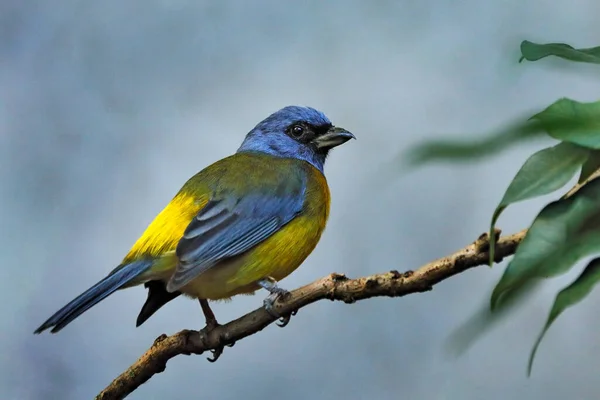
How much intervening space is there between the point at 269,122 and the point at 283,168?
0.26m

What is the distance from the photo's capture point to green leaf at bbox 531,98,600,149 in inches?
35.9

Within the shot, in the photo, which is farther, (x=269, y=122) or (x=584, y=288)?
(x=269, y=122)

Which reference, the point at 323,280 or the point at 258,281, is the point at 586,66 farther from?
the point at 258,281

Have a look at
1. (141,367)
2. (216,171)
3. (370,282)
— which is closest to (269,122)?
(216,171)

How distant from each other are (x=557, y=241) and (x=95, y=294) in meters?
1.16

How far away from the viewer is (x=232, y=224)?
1.95m

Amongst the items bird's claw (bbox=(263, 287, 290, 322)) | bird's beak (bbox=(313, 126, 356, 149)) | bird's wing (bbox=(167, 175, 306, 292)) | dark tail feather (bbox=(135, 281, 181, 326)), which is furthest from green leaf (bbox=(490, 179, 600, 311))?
bird's beak (bbox=(313, 126, 356, 149))

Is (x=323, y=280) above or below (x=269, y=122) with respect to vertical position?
below

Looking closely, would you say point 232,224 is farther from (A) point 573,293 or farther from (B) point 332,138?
(A) point 573,293

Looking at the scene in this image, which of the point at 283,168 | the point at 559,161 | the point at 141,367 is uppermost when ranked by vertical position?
the point at 283,168

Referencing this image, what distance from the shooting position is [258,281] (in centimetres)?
A: 192

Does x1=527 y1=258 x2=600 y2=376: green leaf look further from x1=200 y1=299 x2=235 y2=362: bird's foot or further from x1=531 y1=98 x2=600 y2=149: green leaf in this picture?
x1=200 y1=299 x2=235 y2=362: bird's foot

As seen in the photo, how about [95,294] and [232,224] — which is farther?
[232,224]

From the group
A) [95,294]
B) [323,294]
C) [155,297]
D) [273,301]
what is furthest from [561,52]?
[155,297]
